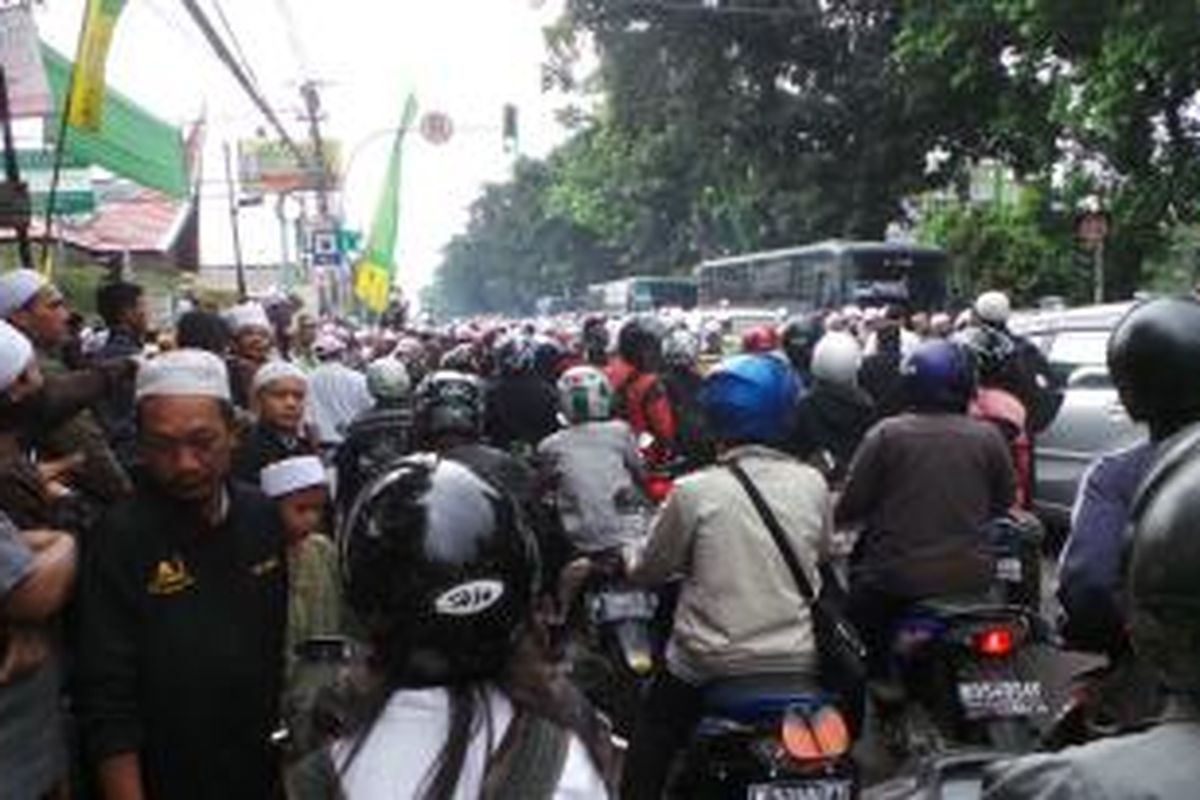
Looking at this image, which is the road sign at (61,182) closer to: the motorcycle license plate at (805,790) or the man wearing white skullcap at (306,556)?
the man wearing white skullcap at (306,556)

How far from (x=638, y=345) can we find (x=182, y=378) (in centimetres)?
616

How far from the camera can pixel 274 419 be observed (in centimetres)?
666

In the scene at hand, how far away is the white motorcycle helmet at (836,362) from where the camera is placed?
947cm

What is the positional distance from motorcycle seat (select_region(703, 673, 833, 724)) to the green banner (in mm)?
6985

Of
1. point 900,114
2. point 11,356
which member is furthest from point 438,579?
point 900,114

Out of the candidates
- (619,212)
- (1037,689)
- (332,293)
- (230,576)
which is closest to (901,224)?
(332,293)

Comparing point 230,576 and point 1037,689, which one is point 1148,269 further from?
point 230,576

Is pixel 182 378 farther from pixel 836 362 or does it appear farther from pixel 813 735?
pixel 836 362

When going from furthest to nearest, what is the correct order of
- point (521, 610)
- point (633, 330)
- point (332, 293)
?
point (332, 293) → point (633, 330) → point (521, 610)

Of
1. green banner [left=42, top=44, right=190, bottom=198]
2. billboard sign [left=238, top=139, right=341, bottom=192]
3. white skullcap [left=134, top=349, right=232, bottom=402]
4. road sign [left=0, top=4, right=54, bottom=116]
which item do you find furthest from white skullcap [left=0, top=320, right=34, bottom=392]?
billboard sign [left=238, top=139, right=341, bottom=192]

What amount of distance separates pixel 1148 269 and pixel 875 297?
5035 millimetres

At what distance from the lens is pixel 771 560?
16.1ft

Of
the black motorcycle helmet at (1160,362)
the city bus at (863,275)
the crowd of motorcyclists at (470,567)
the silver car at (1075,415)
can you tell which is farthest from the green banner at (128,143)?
the city bus at (863,275)

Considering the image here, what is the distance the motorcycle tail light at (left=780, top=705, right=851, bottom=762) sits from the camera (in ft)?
16.1
